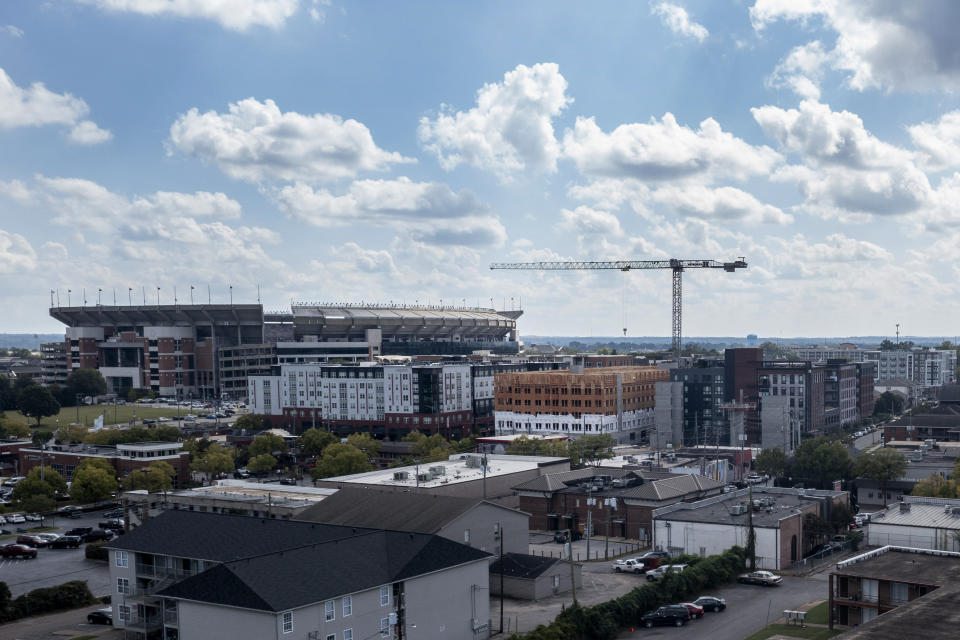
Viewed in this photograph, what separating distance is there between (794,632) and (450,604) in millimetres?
14612

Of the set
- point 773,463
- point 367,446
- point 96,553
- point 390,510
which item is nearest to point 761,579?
point 390,510

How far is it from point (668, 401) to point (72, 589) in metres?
85.2

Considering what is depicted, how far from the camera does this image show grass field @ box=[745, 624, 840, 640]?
40875 millimetres

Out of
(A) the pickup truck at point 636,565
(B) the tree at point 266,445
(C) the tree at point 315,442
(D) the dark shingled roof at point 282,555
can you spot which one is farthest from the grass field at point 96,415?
(A) the pickup truck at point 636,565

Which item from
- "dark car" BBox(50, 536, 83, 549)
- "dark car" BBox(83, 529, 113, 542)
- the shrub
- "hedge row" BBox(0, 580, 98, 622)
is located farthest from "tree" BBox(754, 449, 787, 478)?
"hedge row" BBox(0, 580, 98, 622)

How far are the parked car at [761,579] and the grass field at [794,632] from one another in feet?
27.1

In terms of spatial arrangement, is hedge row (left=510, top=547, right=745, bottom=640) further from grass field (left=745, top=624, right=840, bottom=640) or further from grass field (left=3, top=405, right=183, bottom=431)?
grass field (left=3, top=405, right=183, bottom=431)

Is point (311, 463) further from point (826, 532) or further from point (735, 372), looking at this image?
point (826, 532)

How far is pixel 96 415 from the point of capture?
153 metres

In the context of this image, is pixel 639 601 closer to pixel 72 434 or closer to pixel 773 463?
pixel 773 463

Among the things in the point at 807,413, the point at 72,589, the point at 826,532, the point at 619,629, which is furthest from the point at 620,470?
the point at 807,413

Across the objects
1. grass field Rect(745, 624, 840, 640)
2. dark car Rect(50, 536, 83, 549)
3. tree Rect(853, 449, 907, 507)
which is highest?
tree Rect(853, 449, 907, 507)

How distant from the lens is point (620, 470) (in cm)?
7719

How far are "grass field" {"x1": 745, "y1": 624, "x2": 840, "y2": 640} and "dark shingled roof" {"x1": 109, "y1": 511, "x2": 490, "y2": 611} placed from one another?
12133mm
